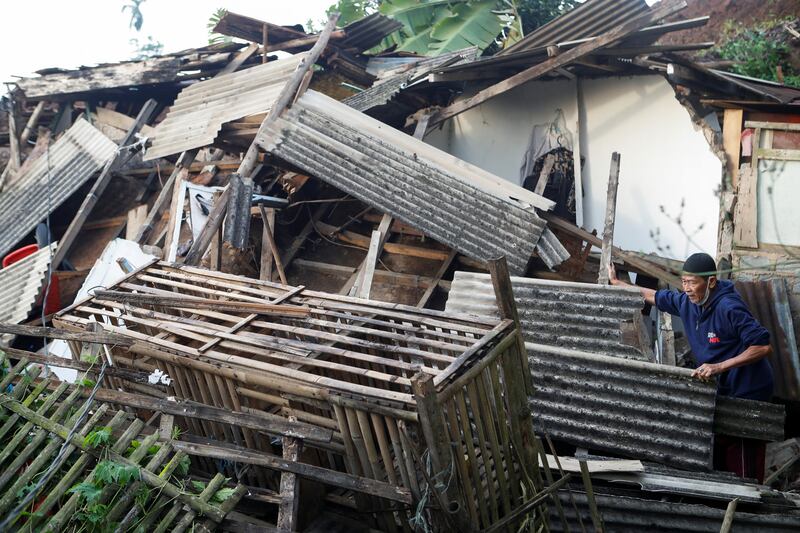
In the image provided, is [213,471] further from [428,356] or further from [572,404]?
[572,404]

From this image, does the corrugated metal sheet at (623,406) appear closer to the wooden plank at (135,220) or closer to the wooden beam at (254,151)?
the wooden beam at (254,151)

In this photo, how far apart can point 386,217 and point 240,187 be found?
172 centimetres

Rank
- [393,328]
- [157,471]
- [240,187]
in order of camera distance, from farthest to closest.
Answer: [240,187]
[393,328]
[157,471]

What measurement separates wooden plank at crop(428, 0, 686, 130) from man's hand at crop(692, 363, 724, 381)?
13.5 feet

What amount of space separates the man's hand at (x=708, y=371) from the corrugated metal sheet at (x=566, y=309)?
551 millimetres

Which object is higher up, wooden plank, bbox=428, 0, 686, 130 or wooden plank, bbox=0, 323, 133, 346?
wooden plank, bbox=428, 0, 686, 130

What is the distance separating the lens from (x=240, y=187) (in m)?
7.70

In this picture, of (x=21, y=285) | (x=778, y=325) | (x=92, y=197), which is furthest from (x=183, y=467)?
(x=92, y=197)

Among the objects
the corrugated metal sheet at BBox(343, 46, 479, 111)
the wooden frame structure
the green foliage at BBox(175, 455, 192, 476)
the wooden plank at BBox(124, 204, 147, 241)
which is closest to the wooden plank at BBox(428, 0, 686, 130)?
the corrugated metal sheet at BBox(343, 46, 479, 111)

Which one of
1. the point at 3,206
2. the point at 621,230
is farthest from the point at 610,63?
the point at 3,206

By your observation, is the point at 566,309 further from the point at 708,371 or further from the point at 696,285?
the point at 708,371

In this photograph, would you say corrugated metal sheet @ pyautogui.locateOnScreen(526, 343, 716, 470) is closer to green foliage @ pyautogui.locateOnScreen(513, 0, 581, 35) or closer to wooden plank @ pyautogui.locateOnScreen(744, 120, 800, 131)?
wooden plank @ pyautogui.locateOnScreen(744, 120, 800, 131)

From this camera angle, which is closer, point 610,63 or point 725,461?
point 725,461

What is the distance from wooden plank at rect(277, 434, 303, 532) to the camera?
414 cm
